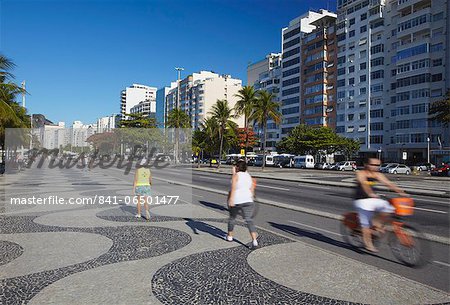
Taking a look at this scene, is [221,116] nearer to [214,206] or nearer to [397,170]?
[397,170]

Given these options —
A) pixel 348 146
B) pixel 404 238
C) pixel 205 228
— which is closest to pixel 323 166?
pixel 348 146

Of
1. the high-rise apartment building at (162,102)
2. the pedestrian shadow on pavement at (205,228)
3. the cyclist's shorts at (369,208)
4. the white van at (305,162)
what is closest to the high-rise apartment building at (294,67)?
the white van at (305,162)

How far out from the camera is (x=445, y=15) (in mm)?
60375

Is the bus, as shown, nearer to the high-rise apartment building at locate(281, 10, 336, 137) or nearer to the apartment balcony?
the high-rise apartment building at locate(281, 10, 336, 137)

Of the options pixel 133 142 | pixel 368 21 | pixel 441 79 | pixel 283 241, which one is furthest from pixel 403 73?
pixel 283 241

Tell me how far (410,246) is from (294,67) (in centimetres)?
9310

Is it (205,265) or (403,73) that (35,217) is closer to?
(205,265)

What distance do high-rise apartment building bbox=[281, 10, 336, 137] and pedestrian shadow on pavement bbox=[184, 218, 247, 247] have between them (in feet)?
275

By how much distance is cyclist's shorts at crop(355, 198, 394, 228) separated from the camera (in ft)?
20.4

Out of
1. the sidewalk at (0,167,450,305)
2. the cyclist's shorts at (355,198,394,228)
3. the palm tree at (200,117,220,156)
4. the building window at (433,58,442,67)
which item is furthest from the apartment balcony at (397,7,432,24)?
the cyclist's shorts at (355,198,394,228)

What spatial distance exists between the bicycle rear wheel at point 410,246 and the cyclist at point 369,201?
35cm

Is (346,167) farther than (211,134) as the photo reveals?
Yes

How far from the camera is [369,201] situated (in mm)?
6281

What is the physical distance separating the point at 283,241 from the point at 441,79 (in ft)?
214
